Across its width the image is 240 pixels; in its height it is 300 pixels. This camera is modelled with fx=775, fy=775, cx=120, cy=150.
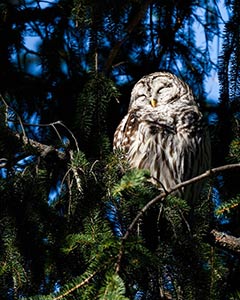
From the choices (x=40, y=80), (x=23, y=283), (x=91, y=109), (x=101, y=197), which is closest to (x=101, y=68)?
(x=91, y=109)

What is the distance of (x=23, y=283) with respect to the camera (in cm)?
247

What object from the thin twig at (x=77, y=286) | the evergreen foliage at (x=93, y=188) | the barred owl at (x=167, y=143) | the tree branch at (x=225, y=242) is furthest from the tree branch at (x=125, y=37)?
the thin twig at (x=77, y=286)

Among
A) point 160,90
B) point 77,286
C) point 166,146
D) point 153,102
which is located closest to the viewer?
point 77,286

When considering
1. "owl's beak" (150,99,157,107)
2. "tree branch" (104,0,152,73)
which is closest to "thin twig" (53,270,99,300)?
"tree branch" (104,0,152,73)

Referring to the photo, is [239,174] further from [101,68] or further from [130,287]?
[130,287]

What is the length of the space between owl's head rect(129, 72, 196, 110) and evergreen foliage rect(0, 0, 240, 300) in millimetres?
190

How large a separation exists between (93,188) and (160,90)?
1.36 m

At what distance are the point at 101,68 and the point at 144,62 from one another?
779 millimetres

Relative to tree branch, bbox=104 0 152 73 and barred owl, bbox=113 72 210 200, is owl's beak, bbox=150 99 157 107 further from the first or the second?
tree branch, bbox=104 0 152 73

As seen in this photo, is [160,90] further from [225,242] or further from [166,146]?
[225,242]

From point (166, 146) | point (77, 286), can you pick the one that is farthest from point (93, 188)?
point (166, 146)

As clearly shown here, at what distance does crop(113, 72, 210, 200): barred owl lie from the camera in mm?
3361

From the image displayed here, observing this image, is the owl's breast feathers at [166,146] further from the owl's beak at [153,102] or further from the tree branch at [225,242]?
the tree branch at [225,242]

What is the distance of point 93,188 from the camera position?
2.58m
